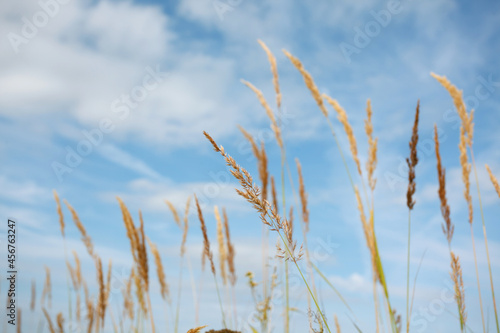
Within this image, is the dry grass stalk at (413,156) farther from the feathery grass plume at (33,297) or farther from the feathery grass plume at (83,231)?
the feathery grass plume at (33,297)

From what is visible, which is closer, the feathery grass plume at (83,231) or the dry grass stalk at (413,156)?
the dry grass stalk at (413,156)

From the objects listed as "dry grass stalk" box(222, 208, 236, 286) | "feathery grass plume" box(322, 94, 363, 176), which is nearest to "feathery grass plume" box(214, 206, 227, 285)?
"dry grass stalk" box(222, 208, 236, 286)

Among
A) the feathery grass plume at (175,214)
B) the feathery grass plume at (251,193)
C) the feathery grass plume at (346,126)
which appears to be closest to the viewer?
the feathery grass plume at (251,193)

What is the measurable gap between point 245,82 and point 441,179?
6.13 feet

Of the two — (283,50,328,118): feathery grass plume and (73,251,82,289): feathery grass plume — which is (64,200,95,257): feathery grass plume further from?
(283,50,328,118): feathery grass plume

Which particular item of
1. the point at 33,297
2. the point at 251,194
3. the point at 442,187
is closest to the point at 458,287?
the point at 442,187

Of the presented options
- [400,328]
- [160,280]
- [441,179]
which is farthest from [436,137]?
[160,280]

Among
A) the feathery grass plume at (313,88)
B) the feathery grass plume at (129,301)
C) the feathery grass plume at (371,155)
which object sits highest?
the feathery grass plume at (313,88)

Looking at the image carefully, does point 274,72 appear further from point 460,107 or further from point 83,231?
point 83,231

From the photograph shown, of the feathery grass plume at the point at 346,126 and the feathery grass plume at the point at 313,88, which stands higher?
the feathery grass plume at the point at 313,88

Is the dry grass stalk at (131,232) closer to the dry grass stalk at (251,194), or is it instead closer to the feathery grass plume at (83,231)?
the feathery grass plume at (83,231)

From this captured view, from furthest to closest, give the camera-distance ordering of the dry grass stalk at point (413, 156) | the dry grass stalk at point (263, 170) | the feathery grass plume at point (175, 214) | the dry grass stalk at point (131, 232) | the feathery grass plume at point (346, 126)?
the feathery grass plume at point (175, 214) → the dry grass stalk at point (263, 170) → the dry grass stalk at point (131, 232) → the feathery grass plume at point (346, 126) → the dry grass stalk at point (413, 156)

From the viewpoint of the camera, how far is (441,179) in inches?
102

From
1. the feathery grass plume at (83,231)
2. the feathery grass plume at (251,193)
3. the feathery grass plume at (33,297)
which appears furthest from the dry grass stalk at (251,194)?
the feathery grass plume at (33,297)
